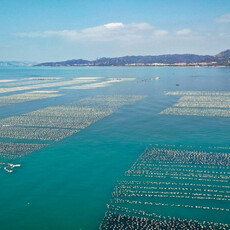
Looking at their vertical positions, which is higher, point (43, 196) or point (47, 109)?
point (47, 109)

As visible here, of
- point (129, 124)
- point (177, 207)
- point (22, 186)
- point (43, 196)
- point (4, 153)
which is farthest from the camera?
point (129, 124)

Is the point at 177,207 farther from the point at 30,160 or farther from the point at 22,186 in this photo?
Result: the point at 30,160

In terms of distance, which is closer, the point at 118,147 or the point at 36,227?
the point at 36,227

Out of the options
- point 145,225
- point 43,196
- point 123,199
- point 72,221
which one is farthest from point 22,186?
point 145,225

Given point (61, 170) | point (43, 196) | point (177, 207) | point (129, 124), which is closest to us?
point (177, 207)

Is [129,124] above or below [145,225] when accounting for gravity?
above

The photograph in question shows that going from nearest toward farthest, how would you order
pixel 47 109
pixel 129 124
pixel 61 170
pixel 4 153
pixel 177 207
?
1. pixel 177 207
2. pixel 61 170
3. pixel 4 153
4. pixel 129 124
5. pixel 47 109

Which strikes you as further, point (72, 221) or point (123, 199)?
point (123, 199)

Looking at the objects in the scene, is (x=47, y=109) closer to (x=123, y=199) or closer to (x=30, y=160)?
(x=30, y=160)

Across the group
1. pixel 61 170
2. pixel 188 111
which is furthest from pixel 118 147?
pixel 188 111
